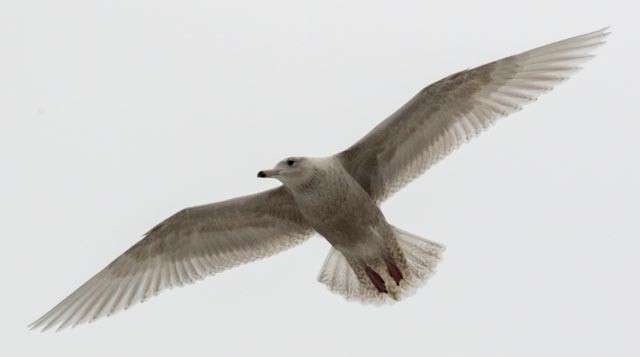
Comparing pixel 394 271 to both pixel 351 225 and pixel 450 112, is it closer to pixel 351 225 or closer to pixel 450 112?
pixel 351 225

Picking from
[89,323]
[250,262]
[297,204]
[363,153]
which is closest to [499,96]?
[363,153]

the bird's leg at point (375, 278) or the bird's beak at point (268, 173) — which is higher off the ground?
the bird's beak at point (268, 173)

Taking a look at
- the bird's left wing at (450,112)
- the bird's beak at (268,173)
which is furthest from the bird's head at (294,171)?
the bird's left wing at (450,112)

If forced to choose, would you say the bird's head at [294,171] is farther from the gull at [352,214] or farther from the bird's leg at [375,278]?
the bird's leg at [375,278]

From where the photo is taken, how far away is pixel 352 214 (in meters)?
A: 10.6

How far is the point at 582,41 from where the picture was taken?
1046 cm

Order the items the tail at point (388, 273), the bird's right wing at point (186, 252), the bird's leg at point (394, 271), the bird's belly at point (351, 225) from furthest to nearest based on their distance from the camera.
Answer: the bird's right wing at point (186, 252) < the tail at point (388, 273) < the bird's leg at point (394, 271) < the bird's belly at point (351, 225)

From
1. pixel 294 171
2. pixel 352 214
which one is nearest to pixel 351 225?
pixel 352 214

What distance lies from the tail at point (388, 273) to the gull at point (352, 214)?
0.01 meters

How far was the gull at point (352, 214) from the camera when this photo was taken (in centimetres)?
1059

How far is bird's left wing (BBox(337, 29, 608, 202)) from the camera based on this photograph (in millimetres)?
10570

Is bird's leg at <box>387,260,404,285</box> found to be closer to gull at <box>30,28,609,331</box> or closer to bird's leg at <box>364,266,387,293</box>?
gull at <box>30,28,609,331</box>

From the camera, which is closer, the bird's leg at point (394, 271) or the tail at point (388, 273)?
the bird's leg at point (394, 271)

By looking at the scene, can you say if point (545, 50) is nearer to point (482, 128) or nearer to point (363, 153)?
point (482, 128)
